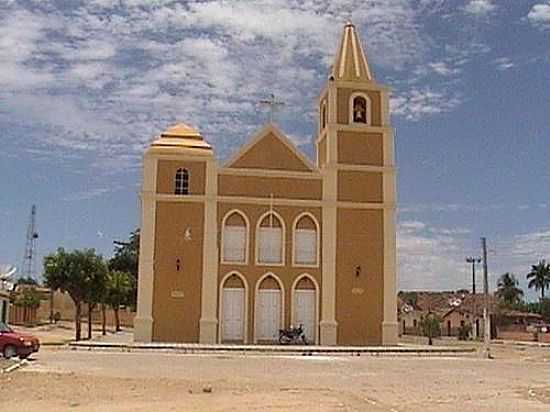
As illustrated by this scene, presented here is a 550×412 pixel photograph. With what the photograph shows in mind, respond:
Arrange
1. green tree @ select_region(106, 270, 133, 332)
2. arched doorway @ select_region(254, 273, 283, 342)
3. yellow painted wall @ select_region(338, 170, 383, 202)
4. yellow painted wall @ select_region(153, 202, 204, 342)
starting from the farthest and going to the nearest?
green tree @ select_region(106, 270, 133, 332) → yellow painted wall @ select_region(338, 170, 383, 202) → arched doorway @ select_region(254, 273, 283, 342) → yellow painted wall @ select_region(153, 202, 204, 342)

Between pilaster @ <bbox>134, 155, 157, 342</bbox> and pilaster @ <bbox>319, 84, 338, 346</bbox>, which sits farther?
pilaster @ <bbox>319, 84, 338, 346</bbox>

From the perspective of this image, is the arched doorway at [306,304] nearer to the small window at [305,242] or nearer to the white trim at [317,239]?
the white trim at [317,239]

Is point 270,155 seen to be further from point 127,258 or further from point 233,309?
point 127,258

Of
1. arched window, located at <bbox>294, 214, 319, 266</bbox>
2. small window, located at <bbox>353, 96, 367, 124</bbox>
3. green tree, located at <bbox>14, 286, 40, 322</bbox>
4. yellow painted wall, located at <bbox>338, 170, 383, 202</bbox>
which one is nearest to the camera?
arched window, located at <bbox>294, 214, 319, 266</bbox>

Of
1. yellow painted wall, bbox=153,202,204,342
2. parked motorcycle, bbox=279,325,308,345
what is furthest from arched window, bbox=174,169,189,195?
parked motorcycle, bbox=279,325,308,345

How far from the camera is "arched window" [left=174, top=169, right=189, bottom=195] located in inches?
1828

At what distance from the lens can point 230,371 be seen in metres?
25.2

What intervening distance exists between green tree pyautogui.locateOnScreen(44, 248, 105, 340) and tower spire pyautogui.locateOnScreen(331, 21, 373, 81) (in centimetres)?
1737

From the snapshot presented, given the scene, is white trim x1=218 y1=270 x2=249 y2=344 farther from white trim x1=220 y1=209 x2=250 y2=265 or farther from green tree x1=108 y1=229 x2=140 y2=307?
green tree x1=108 y1=229 x2=140 y2=307

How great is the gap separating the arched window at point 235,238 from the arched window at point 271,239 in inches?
31.9

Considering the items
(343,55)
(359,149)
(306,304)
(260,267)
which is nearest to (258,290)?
(260,267)

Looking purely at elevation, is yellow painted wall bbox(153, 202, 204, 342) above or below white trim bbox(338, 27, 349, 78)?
below

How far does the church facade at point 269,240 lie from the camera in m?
45.5

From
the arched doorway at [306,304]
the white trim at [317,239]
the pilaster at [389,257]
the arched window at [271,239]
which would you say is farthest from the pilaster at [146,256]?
the pilaster at [389,257]
